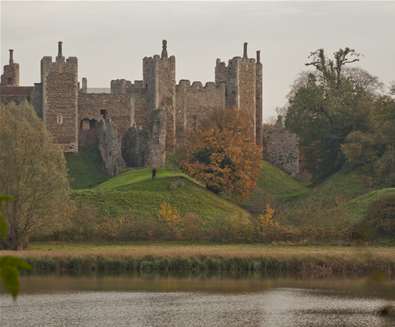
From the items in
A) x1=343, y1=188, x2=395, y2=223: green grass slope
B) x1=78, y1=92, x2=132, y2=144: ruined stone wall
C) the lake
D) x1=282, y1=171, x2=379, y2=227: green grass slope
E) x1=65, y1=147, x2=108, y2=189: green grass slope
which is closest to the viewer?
the lake

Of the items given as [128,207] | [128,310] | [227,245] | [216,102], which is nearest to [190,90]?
[216,102]

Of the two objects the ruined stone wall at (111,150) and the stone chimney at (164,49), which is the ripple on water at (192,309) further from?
the stone chimney at (164,49)

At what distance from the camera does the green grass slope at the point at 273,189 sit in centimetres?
5597

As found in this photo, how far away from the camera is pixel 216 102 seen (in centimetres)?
6544

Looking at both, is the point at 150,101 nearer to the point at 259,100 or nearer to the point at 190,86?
the point at 190,86

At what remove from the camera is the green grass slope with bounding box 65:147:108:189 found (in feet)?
191

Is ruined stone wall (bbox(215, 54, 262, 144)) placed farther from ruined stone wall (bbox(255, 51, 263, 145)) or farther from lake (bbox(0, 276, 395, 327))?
lake (bbox(0, 276, 395, 327))

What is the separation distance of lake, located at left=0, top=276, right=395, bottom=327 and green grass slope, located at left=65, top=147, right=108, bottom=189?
81.3 feet

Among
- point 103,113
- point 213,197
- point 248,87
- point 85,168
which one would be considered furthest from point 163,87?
point 213,197

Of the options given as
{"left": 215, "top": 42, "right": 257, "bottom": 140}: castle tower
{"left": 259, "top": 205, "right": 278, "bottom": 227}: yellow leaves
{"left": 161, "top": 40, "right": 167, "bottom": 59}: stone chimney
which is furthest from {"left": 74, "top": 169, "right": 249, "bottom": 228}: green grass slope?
{"left": 215, "top": 42, "right": 257, "bottom": 140}: castle tower

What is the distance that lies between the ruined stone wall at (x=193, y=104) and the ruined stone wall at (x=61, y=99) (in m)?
6.64

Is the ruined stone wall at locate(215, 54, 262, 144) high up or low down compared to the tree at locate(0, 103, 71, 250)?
up

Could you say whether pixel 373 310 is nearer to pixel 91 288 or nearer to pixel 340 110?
pixel 91 288

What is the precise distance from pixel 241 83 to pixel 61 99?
12.4 metres
